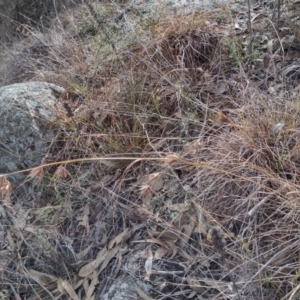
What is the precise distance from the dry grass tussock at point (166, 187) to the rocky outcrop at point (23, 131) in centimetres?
9

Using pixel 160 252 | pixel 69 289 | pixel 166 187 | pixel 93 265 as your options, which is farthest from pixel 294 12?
pixel 69 289

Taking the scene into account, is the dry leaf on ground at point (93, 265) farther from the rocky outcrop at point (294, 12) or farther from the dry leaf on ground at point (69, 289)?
the rocky outcrop at point (294, 12)

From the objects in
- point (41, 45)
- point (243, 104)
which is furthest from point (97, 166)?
point (41, 45)

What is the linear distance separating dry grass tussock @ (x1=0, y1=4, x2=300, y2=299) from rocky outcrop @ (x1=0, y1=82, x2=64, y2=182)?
0.29ft

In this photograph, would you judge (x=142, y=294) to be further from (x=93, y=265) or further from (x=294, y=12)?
(x=294, y=12)

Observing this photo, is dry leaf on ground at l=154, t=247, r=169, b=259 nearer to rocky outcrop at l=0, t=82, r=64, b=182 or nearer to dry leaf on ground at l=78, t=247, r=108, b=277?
dry leaf on ground at l=78, t=247, r=108, b=277

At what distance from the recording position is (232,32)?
308 centimetres

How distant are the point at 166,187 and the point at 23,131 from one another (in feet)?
2.95

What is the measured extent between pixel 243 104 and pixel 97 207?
2.75 feet

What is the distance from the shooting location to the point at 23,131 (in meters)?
2.77

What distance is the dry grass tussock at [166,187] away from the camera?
1968 millimetres

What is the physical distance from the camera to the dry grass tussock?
77.5 inches

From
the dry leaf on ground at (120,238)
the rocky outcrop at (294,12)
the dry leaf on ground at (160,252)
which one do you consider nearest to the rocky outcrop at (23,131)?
the dry leaf on ground at (120,238)

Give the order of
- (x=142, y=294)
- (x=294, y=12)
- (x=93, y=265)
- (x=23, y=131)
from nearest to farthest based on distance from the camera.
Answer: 1. (x=142, y=294)
2. (x=93, y=265)
3. (x=23, y=131)
4. (x=294, y=12)
